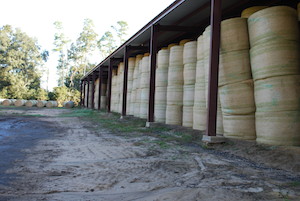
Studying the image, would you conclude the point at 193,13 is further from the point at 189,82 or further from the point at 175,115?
the point at 175,115

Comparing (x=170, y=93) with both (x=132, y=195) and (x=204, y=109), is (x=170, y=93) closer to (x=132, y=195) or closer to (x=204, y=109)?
(x=204, y=109)

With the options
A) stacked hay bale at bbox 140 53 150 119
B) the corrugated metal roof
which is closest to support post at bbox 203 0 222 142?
the corrugated metal roof

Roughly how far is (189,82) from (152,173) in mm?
5262

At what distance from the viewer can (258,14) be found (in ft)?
18.4

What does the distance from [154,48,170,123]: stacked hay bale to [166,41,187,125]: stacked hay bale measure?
0.66 meters

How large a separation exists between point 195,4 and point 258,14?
3229 mm

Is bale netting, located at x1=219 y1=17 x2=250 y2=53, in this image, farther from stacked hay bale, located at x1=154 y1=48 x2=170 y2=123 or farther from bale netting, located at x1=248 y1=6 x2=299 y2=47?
stacked hay bale, located at x1=154 y1=48 x2=170 y2=123

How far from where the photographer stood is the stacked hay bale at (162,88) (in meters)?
10.2

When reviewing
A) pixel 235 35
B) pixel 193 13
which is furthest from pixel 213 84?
pixel 193 13

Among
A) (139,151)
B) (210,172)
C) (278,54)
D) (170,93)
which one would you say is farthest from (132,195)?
(170,93)

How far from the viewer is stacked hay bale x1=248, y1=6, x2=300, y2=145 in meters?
4.92

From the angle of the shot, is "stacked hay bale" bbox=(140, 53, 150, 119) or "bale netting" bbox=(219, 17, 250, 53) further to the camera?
"stacked hay bale" bbox=(140, 53, 150, 119)

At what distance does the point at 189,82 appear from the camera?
8562 millimetres

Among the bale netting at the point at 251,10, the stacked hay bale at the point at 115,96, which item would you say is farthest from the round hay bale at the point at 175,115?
the stacked hay bale at the point at 115,96
